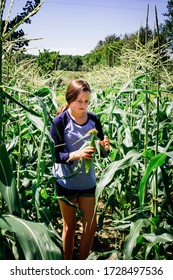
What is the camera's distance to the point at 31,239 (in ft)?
3.96

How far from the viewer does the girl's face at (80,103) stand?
7.31 ft

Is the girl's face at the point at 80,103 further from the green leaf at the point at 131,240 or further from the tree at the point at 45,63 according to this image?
the tree at the point at 45,63

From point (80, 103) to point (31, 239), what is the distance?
4.09 feet

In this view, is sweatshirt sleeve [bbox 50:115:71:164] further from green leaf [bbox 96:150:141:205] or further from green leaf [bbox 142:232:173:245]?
green leaf [bbox 142:232:173:245]

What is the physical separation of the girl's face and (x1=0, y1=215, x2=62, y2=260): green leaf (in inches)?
45.5

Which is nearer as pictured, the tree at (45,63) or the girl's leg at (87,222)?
the girl's leg at (87,222)

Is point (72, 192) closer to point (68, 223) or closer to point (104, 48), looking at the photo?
point (68, 223)

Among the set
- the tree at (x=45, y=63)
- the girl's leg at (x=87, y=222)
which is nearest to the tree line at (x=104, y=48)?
the tree at (x=45, y=63)

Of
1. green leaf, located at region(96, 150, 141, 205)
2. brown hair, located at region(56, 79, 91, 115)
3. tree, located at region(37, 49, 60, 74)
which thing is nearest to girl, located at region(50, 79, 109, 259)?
brown hair, located at region(56, 79, 91, 115)

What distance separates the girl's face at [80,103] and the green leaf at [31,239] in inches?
45.5

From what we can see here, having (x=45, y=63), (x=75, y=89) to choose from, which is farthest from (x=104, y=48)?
(x=75, y=89)
